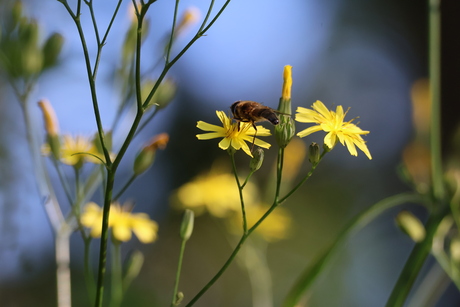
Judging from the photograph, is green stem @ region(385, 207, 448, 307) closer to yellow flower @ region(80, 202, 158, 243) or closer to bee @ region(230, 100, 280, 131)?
bee @ region(230, 100, 280, 131)

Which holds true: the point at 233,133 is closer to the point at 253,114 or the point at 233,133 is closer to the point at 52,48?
the point at 253,114

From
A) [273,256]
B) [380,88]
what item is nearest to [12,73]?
[273,256]

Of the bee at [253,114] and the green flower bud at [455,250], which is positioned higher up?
the bee at [253,114]

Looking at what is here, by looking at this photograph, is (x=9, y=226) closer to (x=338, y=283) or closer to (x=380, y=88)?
(x=338, y=283)

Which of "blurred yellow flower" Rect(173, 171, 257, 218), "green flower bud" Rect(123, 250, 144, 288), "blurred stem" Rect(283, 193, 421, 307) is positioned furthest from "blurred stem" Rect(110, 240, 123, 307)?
"blurred yellow flower" Rect(173, 171, 257, 218)

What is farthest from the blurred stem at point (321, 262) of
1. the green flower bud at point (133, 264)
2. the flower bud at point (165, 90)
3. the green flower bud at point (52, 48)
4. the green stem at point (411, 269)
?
the green flower bud at point (52, 48)

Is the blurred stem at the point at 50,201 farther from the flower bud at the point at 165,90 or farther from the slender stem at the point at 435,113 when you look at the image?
the slender stem at the point at 435,113

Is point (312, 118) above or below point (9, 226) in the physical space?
above
